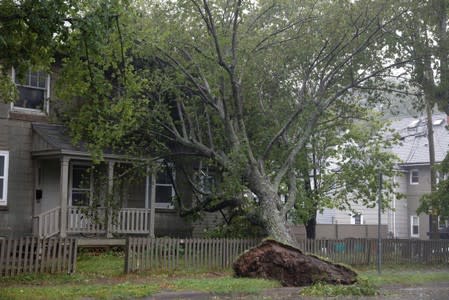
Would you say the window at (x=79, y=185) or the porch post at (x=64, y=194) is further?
the window at (x=79, y=185)

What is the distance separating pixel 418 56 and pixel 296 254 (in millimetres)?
8800

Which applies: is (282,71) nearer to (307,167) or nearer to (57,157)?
(307,167)

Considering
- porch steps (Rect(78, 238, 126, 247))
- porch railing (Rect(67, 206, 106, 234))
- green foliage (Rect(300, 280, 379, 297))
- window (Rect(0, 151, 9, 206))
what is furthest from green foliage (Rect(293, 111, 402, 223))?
window (Rect(0, 151, 9, 206))

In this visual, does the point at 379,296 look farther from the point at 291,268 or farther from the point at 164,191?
the point at 164,191

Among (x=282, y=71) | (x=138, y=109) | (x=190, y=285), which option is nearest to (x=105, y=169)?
(x=138, y=109)

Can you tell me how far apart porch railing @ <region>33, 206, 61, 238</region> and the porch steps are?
915mm

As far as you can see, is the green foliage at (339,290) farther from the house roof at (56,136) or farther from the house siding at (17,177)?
the house siding at (17,177)

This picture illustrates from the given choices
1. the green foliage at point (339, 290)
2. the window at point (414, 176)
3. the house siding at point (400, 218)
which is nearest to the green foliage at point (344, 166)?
the green foliage at point (339, 290)

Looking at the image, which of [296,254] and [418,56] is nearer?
[296,254]

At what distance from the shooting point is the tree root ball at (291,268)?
1628 centimetres

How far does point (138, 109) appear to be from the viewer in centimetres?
2025

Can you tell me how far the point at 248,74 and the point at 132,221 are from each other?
6824 mm

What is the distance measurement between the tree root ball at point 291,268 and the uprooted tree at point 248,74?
351 centimetres

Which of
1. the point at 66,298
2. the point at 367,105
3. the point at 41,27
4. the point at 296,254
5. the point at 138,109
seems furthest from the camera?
the point at 367,105
